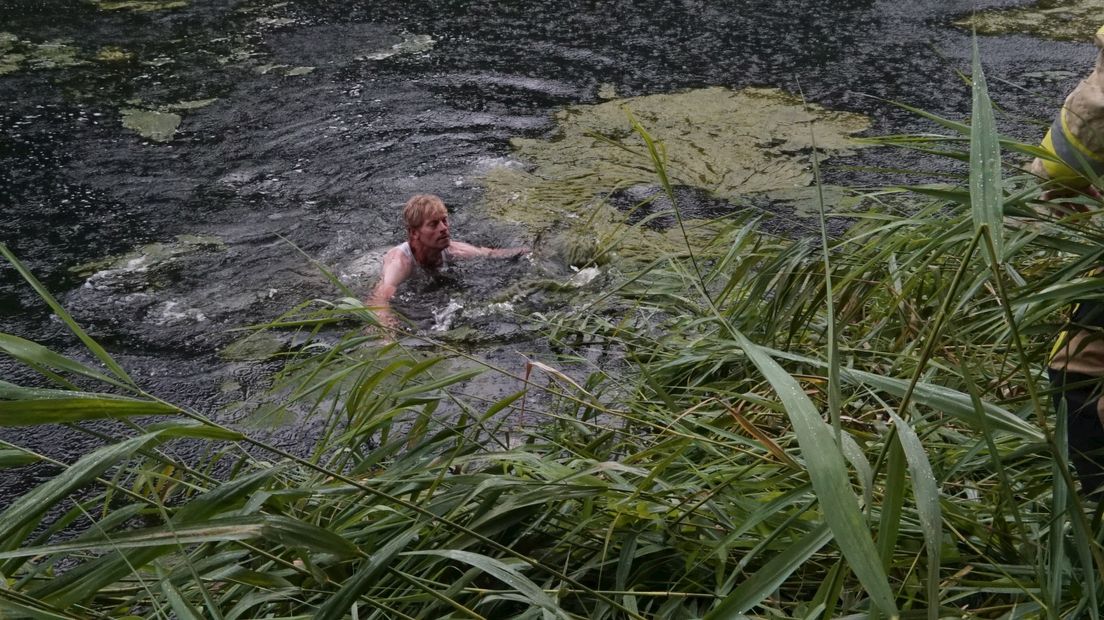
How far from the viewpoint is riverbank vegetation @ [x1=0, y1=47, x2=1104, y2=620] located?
1.17m

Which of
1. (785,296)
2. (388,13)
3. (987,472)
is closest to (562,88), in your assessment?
(388,13)

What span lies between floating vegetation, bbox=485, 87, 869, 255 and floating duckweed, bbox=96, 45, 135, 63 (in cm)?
330

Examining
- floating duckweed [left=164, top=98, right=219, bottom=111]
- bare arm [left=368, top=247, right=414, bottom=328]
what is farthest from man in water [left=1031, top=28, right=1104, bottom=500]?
floating duckweed [left=164, top=98, right=219, bottom=111]

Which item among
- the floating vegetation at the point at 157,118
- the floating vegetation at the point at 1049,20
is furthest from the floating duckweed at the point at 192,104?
the floating vegetation at the point at 1049,20

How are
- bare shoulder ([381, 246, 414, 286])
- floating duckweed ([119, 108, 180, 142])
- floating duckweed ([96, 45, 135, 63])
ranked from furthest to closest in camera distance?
1. floating duckweed ([96, 45, 135, 63])
2. floating duckweed ([119, 108, 180, 142])
3. bare shoulder ([381, 246, 414, 286])

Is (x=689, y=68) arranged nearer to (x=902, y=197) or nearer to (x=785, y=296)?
(x=902, y=197)

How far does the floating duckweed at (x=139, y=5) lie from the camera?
8.28 meters

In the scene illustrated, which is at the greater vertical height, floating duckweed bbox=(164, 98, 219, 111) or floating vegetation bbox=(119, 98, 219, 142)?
floating duckweed bbox=(164, 98, 219, 111)

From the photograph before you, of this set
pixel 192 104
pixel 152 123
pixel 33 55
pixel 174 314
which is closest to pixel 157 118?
pixel 152 123

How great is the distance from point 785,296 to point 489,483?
1111 millimetres

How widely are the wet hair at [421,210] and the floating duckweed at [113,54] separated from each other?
12.4 feet

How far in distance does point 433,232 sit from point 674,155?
178 cm

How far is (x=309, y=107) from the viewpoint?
6.50 metres

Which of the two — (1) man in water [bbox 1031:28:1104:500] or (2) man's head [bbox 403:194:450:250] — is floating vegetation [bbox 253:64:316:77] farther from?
(1) man in water [bbox 1031:28:1104:500]
